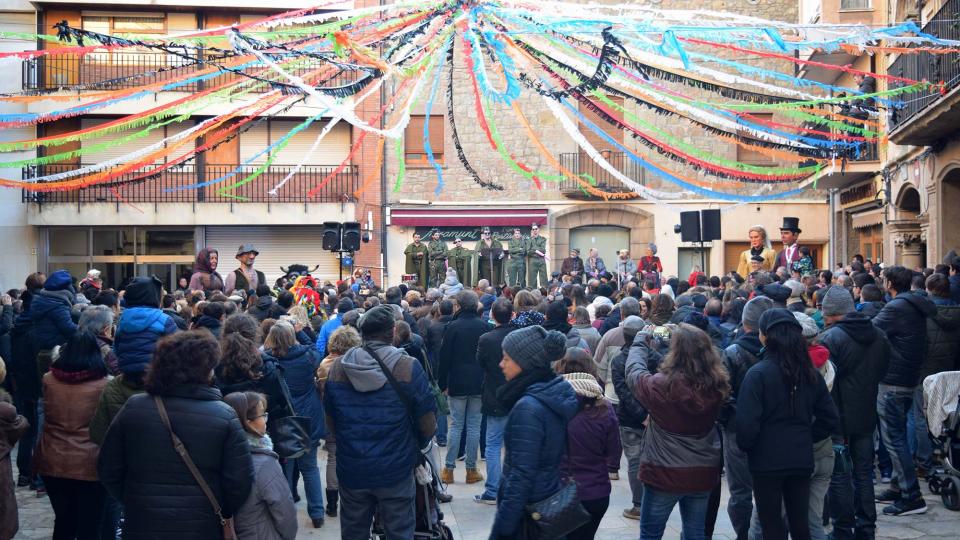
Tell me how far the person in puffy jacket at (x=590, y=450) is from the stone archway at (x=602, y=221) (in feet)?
67.3

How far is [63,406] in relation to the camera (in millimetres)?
5656

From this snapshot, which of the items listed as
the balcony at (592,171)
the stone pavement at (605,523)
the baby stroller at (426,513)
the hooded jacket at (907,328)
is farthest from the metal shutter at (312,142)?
the baby stroller at (426,513)

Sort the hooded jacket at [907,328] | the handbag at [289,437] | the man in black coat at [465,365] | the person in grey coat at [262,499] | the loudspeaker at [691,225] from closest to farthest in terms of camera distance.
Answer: the person in grey coat at [262,499]
the handbag at [289,437]
the hooded jacket at [907,328]
the man in black coat at [465,365]
the loudspeaker at [691,225]

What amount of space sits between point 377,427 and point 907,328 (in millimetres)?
4519

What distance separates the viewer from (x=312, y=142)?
25.7 meters

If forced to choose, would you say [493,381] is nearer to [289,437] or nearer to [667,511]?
[289,437]

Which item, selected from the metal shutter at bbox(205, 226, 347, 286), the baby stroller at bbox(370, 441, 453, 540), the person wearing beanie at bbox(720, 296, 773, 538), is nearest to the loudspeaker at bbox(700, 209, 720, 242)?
the person wearing beanie at bbox(720, 296, 773, 538)

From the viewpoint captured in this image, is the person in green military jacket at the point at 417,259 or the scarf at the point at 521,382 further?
the person in green military jacket at the point at 417,259

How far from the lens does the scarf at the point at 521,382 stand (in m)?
4.89

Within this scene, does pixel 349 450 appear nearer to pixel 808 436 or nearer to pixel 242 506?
pixel 242 506

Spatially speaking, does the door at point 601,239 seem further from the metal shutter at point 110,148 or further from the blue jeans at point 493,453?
the blue jeans at point 493,453

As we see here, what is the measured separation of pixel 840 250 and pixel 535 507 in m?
20.8

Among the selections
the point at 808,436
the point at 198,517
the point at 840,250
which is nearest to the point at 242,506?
the point at 198,517

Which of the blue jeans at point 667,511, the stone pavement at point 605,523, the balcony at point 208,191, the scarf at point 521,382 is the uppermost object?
the balcony at point 208,191
